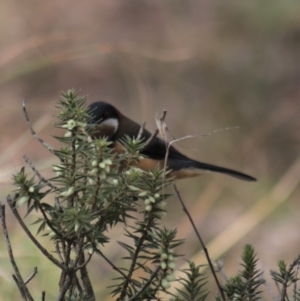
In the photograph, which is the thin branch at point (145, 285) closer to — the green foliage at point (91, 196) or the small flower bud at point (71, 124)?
the green foliage at point (91, 196)

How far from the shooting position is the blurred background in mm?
3756

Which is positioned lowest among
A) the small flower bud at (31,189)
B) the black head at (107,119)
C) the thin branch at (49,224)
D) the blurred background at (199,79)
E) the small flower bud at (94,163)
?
the thin branch at (49,224)

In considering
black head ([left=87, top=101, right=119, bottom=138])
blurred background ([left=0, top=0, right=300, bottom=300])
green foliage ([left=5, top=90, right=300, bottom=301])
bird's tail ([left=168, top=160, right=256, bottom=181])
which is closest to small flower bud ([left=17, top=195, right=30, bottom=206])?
green foliage ([left=5, top=90, right=300, bottom=301])

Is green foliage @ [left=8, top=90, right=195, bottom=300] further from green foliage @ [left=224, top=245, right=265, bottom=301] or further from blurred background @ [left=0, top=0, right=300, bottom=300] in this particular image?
blurred background @ [left=0, top=0, right=300, bottom=300]

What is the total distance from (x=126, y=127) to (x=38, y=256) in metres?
0.75

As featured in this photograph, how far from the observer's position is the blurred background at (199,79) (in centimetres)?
376

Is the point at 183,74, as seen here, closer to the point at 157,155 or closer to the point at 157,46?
the point at 157,46

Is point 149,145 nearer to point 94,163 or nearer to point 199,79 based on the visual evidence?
point 94,163

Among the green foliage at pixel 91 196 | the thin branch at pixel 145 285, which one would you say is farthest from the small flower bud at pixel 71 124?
the thin branch at pixel 145 285

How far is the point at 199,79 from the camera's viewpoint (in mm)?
4348

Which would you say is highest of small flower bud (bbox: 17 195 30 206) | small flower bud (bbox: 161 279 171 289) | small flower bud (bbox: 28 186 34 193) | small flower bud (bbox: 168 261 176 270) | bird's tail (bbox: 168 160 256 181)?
bird's tail (bbox: 168 160 256 181)

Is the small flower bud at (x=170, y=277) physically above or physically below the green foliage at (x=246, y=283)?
below

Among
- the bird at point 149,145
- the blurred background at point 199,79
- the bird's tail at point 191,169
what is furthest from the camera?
the blurred background at point 199,79

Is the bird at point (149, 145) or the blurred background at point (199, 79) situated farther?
the blurred background at point (199, 79)
